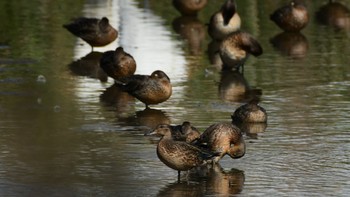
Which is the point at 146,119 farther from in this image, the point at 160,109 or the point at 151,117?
the point at 160,109

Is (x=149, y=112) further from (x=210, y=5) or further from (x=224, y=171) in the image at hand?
(x=210, y=5)

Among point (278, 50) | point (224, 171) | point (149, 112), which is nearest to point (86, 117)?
point (149, 112)

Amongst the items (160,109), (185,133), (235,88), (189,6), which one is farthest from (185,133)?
(189,6)

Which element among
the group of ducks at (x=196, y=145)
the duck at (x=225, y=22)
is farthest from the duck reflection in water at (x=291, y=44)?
the group of ducks at (x=196, y=145)

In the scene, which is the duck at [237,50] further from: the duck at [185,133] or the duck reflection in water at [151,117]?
the duck at [185,133]

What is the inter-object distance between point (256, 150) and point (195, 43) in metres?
11.3

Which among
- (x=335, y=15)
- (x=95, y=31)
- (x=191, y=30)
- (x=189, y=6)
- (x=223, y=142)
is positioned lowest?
(x=191, y=30)

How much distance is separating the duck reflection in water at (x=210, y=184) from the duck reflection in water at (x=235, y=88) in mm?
5399

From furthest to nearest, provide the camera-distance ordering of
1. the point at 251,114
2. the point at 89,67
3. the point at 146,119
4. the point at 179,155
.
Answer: the point at 89,67 < the point at 146,119 < the point at 251,114 < the point at 179,155

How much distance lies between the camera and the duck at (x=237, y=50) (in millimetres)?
22766

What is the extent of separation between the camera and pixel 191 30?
28.5m

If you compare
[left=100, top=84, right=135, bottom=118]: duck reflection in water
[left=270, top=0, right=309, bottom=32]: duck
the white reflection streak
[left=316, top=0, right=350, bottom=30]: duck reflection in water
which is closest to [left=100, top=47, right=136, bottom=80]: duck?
the white reflection streak

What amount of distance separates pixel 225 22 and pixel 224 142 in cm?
1179

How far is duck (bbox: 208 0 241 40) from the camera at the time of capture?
26.3 metres
